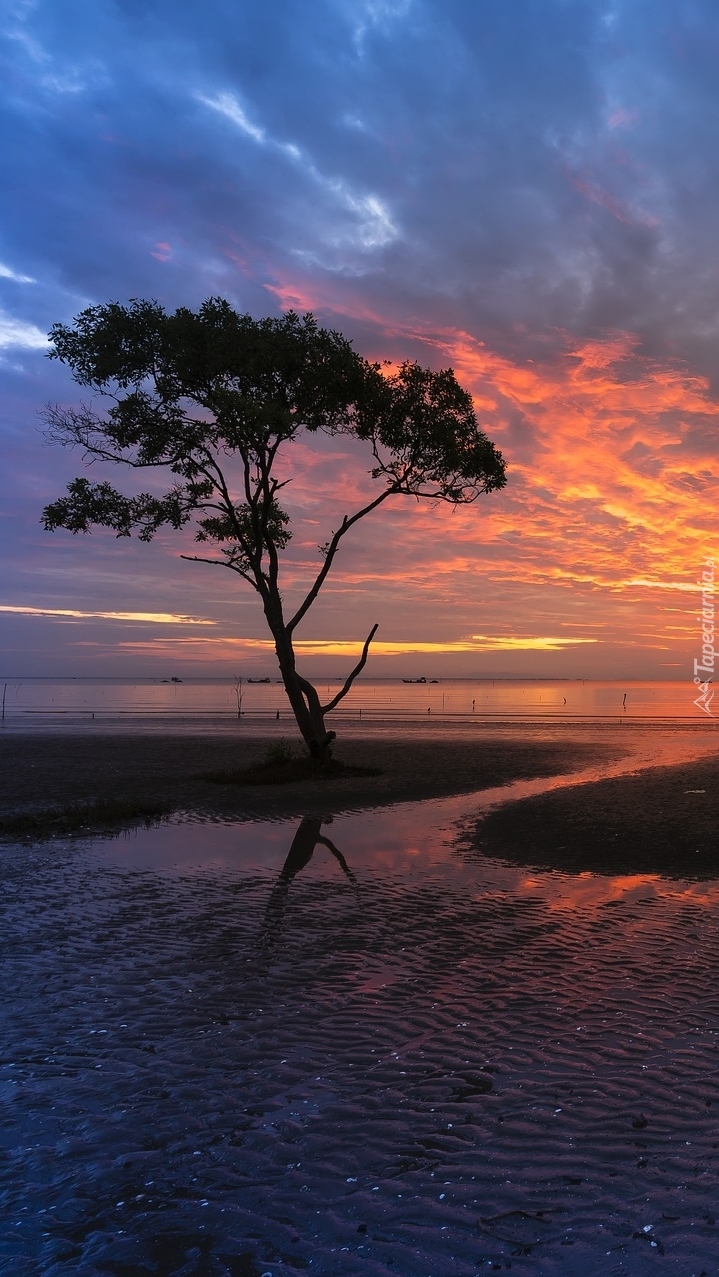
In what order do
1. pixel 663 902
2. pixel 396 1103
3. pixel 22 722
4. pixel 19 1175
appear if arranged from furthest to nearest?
pixel 22 722, pixel 663 902, pixel 396 1103, pixel 19 1175

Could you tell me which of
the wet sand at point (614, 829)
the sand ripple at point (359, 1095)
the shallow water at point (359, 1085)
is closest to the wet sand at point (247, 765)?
the wet sand at point (614, 829)

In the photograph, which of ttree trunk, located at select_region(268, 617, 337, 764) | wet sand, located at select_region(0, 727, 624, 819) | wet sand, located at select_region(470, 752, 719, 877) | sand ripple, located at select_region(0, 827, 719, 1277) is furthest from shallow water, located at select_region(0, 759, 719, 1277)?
ttree trunk, located at select_region(268, 617, 337, 764)

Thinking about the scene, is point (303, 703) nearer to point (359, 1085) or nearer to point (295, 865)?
point (295, 865)

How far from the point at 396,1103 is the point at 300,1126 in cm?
75

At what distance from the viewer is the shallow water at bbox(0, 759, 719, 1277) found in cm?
419

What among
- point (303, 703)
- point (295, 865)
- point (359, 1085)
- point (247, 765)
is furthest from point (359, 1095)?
point (247, 765)

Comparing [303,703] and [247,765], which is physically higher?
[303,703]

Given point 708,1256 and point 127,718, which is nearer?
point 708,1256

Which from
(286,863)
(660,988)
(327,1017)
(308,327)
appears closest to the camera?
(327,1017)

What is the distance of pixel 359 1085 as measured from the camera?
19.3 feet

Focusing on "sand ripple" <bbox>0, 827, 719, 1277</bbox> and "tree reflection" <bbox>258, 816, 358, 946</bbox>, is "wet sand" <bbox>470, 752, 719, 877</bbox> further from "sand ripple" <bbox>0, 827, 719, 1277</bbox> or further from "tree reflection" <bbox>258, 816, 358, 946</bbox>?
"sand ripple" <bbox>0, 827, 719, 1277</bbox>

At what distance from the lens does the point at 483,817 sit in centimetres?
1931

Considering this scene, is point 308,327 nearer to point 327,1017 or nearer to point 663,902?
point 663,902

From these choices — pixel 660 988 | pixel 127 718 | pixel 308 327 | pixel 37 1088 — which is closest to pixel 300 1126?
pixel 37 1088
